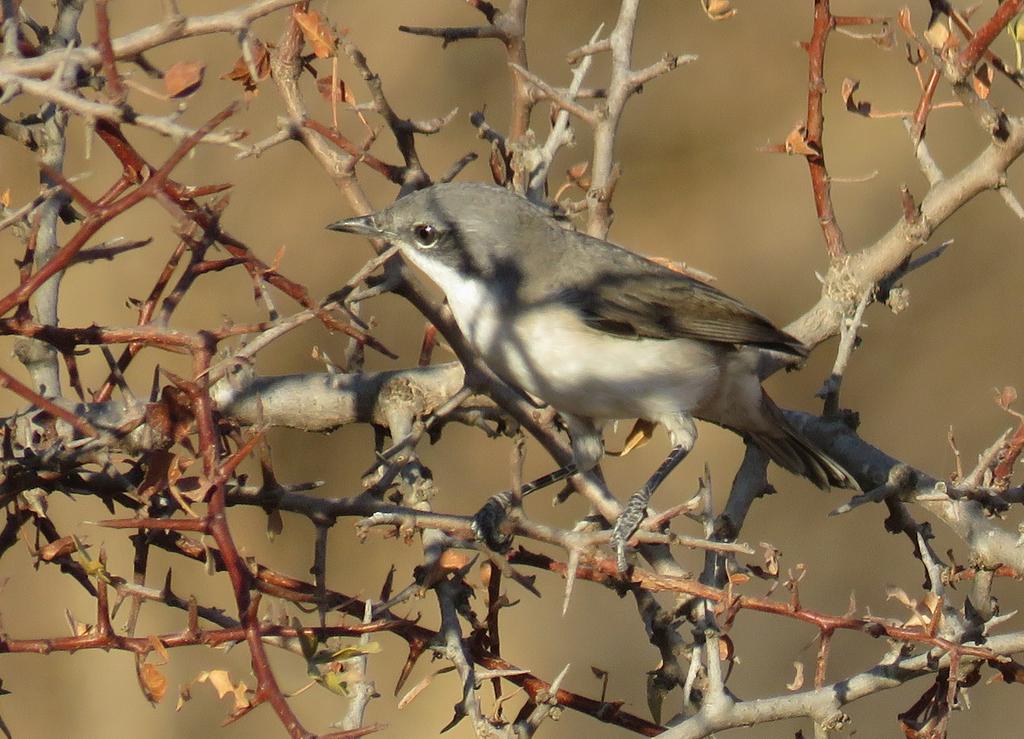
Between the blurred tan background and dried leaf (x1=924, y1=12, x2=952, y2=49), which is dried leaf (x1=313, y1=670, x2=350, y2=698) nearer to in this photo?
dried leaf (x1=924, y1=12, x2=952, y2=49)

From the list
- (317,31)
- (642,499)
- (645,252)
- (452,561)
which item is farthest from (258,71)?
(645,252)

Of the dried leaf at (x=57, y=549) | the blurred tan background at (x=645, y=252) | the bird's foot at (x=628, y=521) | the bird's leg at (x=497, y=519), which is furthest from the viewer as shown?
the blurred tan background at (x=645, y=252)

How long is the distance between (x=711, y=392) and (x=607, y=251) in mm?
670

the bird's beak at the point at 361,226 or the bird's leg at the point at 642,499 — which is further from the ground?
the bird's beak at the point at 361,226

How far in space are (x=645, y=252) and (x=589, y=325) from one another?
3062mm

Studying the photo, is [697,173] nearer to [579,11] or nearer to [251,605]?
[579,11]

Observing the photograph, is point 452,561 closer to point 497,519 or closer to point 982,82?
point 497,519

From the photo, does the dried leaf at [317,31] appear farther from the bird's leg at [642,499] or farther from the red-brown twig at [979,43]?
the red-brown twig at [979,43]

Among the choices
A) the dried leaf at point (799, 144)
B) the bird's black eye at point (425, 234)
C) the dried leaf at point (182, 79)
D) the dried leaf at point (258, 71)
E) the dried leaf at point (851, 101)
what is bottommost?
the bird's black eye at point (425, 234)

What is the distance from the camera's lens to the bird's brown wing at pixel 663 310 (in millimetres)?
4535

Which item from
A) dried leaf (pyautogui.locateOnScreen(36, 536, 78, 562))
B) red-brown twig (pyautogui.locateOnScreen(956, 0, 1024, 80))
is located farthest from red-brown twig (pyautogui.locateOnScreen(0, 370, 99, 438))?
red-brown twig (pyautogui.locateOnScreen(956, 0, 1024, 80))

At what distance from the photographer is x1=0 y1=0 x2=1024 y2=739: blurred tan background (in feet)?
21.4

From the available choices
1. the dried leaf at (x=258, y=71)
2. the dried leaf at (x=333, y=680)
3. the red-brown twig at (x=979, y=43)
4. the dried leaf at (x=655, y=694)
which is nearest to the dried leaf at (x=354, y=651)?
the dried leaf at (x=333, y=680)

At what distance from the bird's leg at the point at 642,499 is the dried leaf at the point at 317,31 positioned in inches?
55.7
